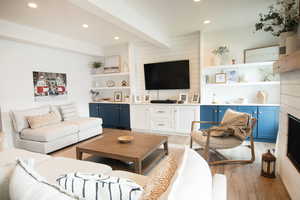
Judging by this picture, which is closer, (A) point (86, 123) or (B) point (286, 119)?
(B) point (286, 119)

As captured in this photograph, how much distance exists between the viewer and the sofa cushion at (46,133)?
3107 millimetres

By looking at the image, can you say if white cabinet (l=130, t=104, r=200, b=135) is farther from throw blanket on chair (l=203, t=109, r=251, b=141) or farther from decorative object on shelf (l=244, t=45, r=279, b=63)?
decorative object on shelf (l=244, t=45, r=279, b=63)

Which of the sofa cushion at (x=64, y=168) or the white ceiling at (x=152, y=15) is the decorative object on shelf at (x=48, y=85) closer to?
the white ceiling at (x=152, y=15)

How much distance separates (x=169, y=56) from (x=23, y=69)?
3422mm

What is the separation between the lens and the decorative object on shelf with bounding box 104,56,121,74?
523 centimetres

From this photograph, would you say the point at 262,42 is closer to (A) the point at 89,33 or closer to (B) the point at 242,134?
(B) the point at 242,134

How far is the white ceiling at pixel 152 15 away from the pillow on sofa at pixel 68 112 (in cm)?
174

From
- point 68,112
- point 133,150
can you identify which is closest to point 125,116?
point 68,112

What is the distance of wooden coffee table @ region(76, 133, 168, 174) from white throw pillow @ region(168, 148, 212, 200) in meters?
1.27

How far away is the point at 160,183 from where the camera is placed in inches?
33.6

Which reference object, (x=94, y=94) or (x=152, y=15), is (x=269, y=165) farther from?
(x=94, y=94)

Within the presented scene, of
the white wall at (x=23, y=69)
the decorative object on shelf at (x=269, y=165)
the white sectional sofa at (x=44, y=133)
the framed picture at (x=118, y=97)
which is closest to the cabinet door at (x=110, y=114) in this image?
the framed picture at (x=118, y=97)

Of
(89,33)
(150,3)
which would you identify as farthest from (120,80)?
(150,3)

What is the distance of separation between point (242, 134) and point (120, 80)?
12.6ft
